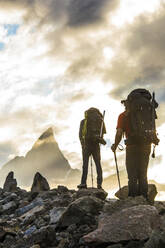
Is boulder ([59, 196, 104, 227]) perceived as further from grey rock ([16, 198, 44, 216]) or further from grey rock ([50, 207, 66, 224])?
grey rock ([16, 198, 44, 216])

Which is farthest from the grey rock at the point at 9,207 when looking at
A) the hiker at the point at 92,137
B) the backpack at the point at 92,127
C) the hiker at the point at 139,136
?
the hiker at the point at 139,136

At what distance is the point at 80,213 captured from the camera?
8648mm

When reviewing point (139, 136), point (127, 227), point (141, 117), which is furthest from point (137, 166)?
point (127, 227)

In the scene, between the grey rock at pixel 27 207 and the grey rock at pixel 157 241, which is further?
the grey rock at pixel 27 207

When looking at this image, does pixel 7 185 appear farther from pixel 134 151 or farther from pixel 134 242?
pixel 134 242

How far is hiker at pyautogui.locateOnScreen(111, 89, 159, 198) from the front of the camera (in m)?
9.62

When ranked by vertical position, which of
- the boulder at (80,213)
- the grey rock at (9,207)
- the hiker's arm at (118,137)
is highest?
the hiker's arm at (118,137)

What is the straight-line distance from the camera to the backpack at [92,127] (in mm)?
15461

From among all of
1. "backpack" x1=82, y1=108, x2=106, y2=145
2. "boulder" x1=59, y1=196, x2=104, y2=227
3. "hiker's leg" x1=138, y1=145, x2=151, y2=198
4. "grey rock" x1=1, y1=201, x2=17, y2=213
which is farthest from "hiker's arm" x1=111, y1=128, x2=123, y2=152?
"grey rock" x1=1, y1=201, x2=17, y2=213

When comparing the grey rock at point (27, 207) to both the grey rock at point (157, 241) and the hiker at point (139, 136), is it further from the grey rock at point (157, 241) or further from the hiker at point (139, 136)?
the grey rock at point (157, 241)

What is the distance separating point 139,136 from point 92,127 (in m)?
6.04

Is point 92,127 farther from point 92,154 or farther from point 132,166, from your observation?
point 132,166

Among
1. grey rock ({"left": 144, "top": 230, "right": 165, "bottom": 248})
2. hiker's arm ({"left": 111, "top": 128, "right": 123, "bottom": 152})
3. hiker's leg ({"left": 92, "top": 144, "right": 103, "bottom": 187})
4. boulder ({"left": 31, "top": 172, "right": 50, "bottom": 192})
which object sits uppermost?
hiker's leg ({"left": 92, "top": 144, "right": 103, "bottom": 187})

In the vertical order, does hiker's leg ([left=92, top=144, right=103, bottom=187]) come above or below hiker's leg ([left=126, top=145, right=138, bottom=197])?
above
